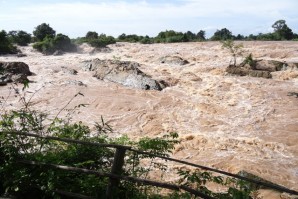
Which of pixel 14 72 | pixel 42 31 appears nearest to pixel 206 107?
pixel 14 72

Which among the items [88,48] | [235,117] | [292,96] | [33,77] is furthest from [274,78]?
[88,48]

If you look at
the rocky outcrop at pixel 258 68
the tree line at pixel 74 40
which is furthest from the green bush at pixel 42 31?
the rocky outcrop at pixel 258 68

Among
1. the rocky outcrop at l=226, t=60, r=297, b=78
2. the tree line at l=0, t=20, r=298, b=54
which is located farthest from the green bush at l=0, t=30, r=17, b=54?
the rocky outcrop at l=226, t=60, r=297, b=78

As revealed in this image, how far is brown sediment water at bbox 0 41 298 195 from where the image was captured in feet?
34.4

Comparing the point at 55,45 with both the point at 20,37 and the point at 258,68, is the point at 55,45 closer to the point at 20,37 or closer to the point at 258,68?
the point at 20,37

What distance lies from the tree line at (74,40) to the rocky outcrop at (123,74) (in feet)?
26.3

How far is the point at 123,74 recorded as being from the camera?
18.2 meters

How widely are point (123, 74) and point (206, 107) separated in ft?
17.4

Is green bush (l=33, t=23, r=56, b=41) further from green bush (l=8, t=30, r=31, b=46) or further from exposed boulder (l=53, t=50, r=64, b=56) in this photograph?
exposed boulder (l=53, t=50, r=64, b=56)

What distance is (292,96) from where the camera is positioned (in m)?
15.3

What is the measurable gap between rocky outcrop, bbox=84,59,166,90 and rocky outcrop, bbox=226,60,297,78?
4071mm

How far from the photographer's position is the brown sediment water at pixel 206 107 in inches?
413

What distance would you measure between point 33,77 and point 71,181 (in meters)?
15.9

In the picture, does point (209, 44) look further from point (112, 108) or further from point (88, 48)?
point (112, 108)
